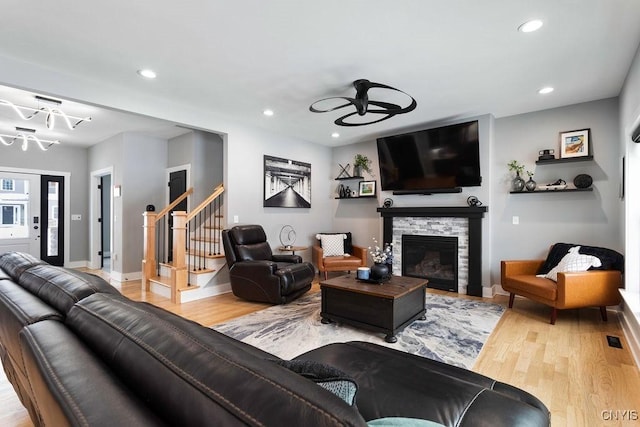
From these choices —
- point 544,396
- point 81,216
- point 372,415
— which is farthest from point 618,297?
point 81,216

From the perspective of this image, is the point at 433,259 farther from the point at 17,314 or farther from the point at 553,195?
the point at 17,314

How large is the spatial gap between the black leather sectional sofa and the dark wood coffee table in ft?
4.87

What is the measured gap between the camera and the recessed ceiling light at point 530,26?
7.85 feet

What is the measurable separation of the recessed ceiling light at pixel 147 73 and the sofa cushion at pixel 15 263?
2.06 m

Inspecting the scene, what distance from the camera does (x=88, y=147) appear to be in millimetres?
6926

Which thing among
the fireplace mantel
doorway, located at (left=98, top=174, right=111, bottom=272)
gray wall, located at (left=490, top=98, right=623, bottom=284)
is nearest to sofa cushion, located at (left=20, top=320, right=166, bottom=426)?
the fireplace mantel

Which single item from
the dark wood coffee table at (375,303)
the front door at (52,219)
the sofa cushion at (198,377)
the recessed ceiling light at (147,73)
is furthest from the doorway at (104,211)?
the sofa cushion at (198,377)

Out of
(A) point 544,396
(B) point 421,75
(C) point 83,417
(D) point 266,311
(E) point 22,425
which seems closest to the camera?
(C) point 83,417

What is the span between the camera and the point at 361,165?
6.13m

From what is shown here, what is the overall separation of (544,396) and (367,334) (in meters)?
1.42

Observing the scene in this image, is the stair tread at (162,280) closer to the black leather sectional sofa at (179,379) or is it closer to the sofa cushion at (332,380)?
the black leather sectional sofa at (179,379)

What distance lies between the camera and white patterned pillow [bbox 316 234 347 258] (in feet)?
18.6

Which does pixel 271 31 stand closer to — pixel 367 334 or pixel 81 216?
pixel 367 334

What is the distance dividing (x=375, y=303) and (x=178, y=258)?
277 cm
